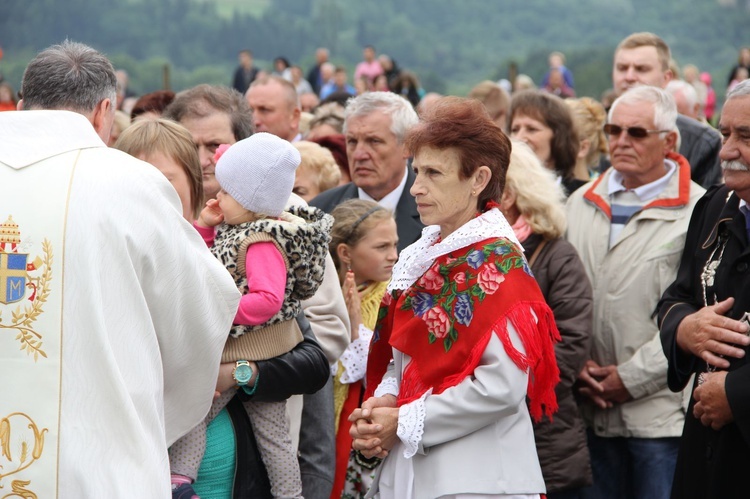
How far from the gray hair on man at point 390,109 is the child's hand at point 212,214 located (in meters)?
1.95

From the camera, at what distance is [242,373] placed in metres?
3.77

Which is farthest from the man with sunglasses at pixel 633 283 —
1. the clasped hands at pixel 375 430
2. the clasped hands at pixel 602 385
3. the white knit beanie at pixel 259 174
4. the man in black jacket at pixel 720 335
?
the white knit beanie at pixel 259 174

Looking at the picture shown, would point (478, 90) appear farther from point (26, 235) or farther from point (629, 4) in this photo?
point (629, 4)

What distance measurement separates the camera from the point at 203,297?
323 centimetres

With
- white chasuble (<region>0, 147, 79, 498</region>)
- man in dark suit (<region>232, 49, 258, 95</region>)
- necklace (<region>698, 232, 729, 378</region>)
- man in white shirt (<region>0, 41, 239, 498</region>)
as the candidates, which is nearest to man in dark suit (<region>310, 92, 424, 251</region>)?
necklace (<region>698, 232, 729, 378</region>)

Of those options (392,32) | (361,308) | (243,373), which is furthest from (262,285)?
(392,32)

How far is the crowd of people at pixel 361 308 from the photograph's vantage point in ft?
9.73

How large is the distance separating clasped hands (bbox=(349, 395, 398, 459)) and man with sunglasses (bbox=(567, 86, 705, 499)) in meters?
1.94

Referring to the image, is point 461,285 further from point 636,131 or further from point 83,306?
point 636,131

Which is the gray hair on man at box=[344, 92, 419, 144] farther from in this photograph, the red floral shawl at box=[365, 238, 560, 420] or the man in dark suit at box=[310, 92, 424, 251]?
the red floral shawl at box=[365, 238, 560, 420]

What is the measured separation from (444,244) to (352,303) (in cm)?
119

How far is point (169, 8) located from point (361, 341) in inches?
2421

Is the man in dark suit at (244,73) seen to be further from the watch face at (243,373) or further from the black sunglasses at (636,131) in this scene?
the watch face at (243,373)

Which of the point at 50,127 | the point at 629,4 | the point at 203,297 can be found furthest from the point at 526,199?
the point at 629,4
